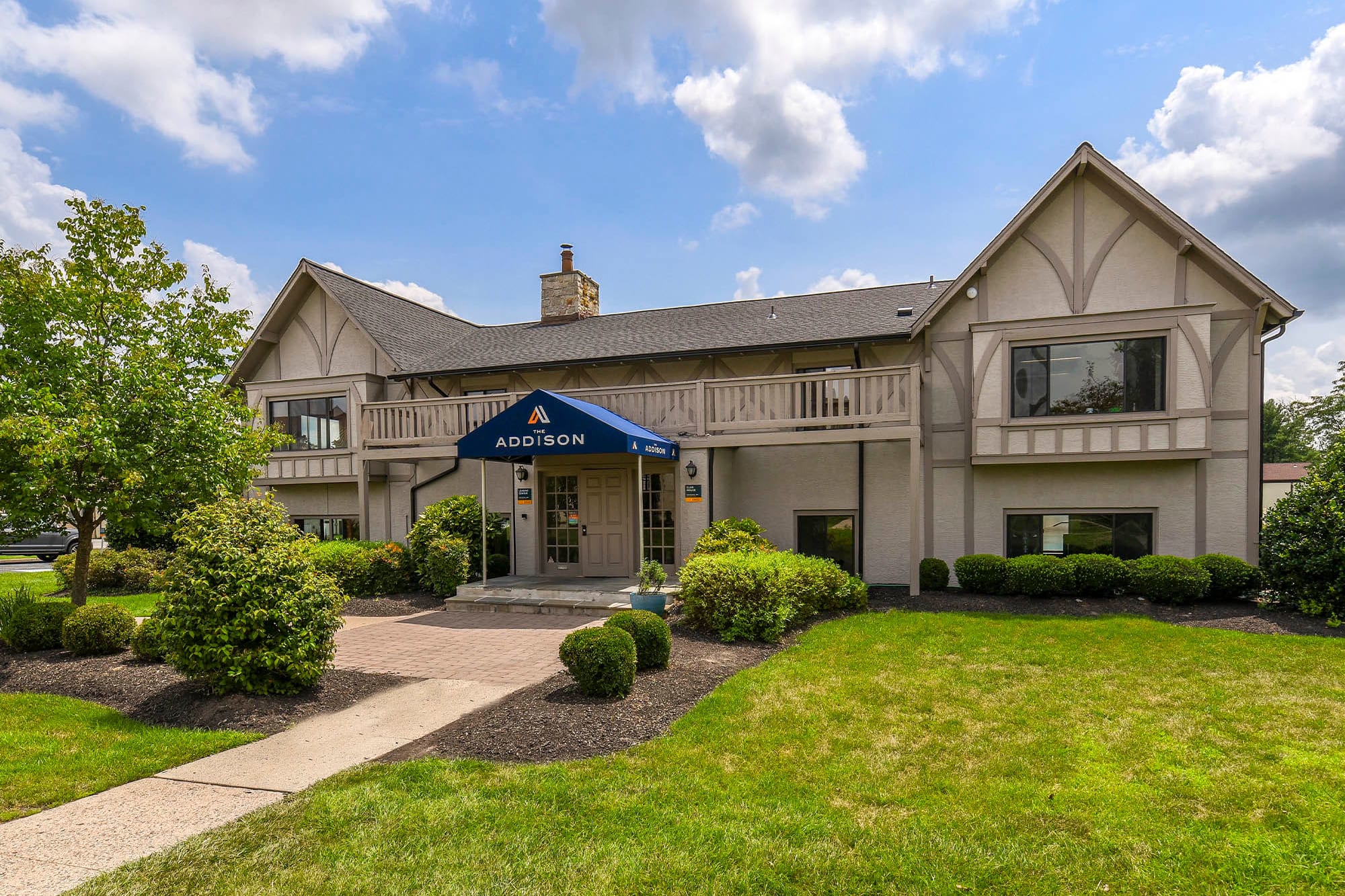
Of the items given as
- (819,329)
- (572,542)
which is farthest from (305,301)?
(819,329)

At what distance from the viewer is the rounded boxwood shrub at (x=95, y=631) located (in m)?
9.06

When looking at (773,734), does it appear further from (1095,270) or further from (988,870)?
(1095,270)

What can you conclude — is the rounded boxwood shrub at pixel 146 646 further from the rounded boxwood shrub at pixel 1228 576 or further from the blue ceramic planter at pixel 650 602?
the rounded boxwood shrub at pixel 1228 576

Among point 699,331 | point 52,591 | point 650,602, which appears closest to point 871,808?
point 650,602

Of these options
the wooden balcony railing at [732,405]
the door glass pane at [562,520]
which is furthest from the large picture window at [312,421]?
the door glass pane at [562,520]

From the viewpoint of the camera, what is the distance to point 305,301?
18.8 m

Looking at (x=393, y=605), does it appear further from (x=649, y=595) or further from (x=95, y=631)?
(x=649, y=595)

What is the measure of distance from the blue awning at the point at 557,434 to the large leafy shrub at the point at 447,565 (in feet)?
6.06

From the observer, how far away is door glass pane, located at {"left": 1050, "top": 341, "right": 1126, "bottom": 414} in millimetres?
12727

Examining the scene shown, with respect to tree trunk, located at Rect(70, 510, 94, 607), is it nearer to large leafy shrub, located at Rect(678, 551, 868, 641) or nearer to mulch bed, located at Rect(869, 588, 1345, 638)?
large leafy shrub, located at Rect(678, 551, 868, 641)

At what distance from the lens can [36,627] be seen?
9.42 meters

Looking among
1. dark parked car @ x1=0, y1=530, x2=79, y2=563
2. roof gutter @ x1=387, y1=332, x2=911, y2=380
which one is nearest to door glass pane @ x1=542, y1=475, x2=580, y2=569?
roof gutter @ x1=387, y1=332, x2=911, y2=380

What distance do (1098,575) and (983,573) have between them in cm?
173

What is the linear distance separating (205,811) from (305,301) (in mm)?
16632
